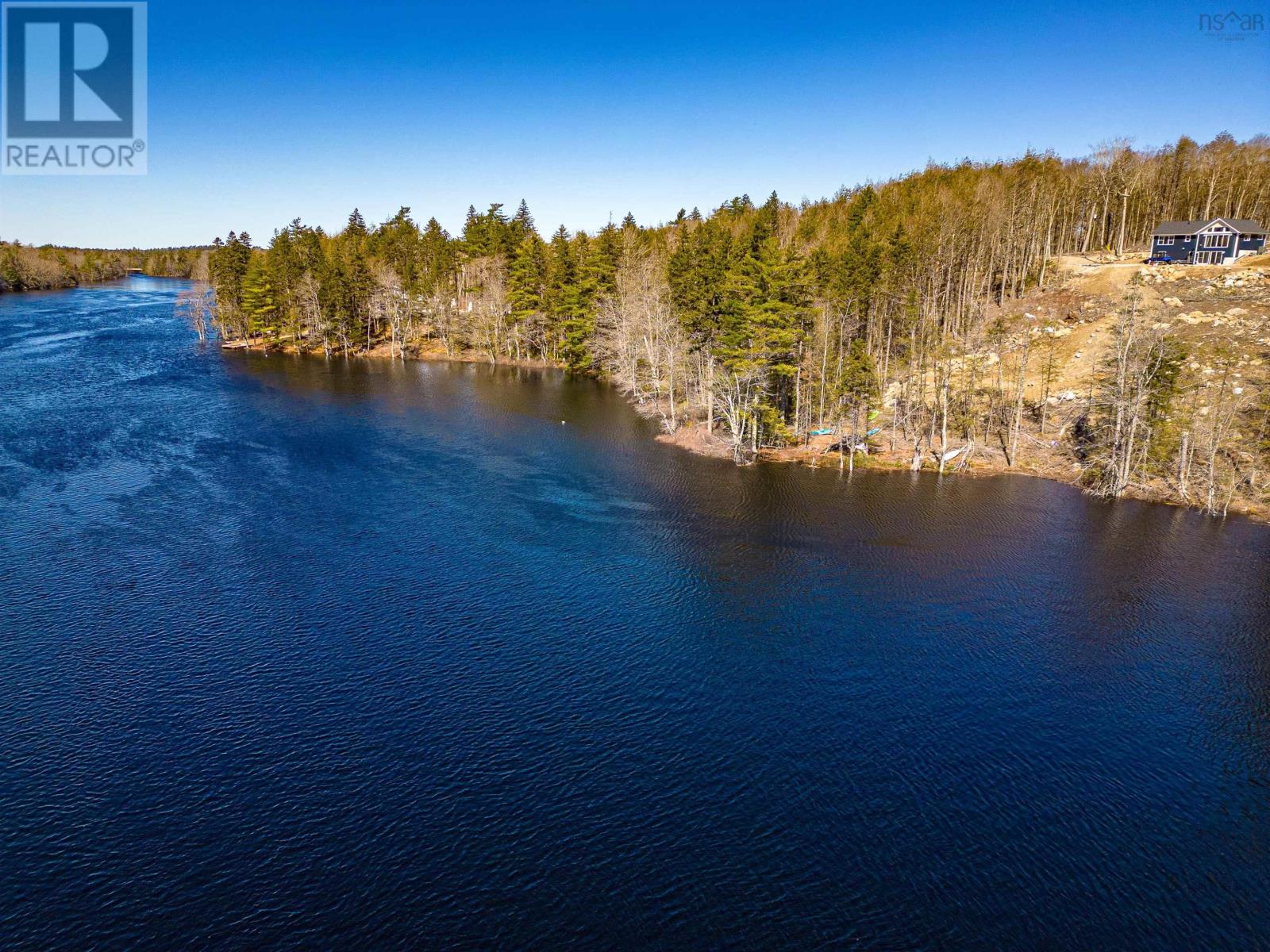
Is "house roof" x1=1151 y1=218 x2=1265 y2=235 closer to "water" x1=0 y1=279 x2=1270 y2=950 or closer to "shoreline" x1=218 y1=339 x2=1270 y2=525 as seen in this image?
"shoreline" x1=218 y1=339 x2=1270 y2=525

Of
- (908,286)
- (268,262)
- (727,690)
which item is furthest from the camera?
(268,262)

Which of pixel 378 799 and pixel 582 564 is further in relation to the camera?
pixel 582 564

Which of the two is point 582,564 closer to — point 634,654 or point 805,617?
point 634,654

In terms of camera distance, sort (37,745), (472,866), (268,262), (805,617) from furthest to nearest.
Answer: (268,262), (805,617), (37,745), (472,866)

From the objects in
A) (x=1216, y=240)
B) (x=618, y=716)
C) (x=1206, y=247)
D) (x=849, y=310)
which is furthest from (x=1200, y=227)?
(x=618, y=716)

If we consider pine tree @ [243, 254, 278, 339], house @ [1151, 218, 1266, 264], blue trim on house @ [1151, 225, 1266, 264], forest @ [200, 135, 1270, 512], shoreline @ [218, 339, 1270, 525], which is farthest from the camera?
pine tree @ [243, 254, 278, 339]

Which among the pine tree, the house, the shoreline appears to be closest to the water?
the shoreline

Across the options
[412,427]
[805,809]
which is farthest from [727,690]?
[412,427]
